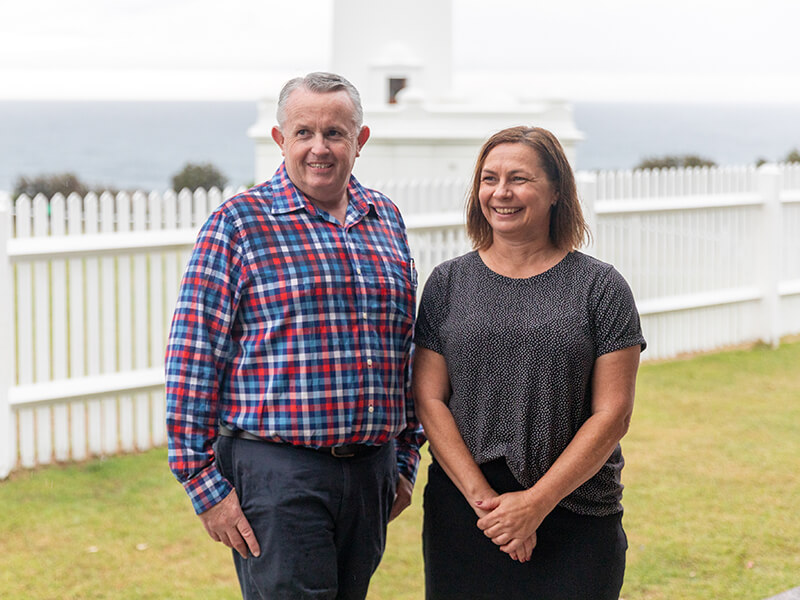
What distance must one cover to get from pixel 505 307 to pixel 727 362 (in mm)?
7169

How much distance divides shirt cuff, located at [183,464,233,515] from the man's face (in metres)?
0.79

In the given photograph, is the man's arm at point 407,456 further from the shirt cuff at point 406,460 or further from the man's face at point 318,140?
the man's face at point 318,140

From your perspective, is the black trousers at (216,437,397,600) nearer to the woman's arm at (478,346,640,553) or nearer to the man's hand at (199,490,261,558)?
the man's hand at (199,490,261,558)

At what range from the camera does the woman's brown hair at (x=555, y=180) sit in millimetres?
2949

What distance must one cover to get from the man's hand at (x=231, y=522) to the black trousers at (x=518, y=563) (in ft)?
1.85

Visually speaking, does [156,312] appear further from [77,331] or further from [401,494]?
[401,494]

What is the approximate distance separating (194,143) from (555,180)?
117435 millimetres

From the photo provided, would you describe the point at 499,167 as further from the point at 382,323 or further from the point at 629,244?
the point at 629,244

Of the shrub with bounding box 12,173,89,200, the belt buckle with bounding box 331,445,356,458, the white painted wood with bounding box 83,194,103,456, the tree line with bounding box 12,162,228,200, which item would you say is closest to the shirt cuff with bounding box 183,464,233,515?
the belt buckle with bounding box 331,445,356,458

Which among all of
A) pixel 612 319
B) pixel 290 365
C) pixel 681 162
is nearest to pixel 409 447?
pixel 290 365

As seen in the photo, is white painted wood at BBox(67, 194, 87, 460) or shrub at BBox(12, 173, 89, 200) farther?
shrub at BBox(12, 173, 89, 200)

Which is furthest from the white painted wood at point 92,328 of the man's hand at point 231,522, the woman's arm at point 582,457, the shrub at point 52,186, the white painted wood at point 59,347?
the shrub at point 52,186

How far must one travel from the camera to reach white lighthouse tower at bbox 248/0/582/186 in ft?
43.3

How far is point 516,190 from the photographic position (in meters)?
2.93
